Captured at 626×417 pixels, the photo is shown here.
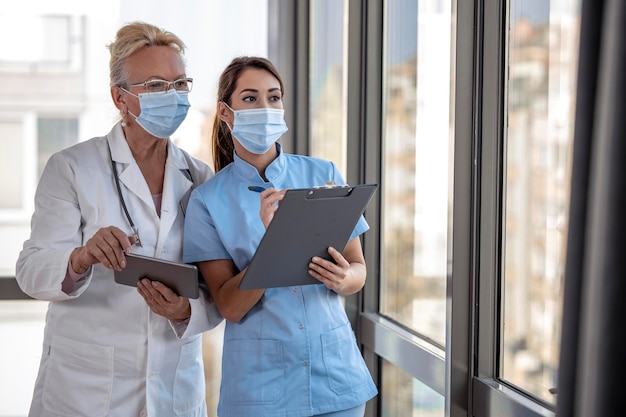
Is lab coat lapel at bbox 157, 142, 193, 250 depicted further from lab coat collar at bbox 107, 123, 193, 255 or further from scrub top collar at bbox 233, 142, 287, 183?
scrub top collar at bbox 233, 142, 287, 183

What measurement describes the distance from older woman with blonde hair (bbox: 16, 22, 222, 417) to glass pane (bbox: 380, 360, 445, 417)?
2.75 feet

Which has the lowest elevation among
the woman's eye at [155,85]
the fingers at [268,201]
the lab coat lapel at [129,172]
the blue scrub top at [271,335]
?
the blue scrub top at [271,335]

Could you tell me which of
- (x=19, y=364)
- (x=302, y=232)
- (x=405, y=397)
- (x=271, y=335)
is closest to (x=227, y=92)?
(x=302, y=232)

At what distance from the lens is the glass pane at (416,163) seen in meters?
2.42

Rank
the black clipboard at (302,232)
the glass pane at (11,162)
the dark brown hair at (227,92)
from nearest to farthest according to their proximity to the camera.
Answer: the black clipboard at (302,232) → the dark brown hair at (227,92) → the glass pane at (11,162)

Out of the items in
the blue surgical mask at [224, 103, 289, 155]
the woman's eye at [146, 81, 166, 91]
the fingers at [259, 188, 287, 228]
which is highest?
the woman's eye at [146, 81, 166, 91]

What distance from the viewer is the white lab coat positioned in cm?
195

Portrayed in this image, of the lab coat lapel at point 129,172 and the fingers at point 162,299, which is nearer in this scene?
the fingers at point 162,299

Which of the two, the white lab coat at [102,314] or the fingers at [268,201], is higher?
the fingers at [268,201]

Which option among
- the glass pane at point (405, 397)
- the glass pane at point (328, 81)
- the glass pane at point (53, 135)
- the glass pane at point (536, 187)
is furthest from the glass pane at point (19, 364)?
the glass pane at point (536, 187)

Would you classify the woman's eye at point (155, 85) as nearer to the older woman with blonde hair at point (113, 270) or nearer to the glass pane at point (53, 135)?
the older woman with blonde hair at point (113, 270)

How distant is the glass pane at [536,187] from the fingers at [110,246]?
3.21ft

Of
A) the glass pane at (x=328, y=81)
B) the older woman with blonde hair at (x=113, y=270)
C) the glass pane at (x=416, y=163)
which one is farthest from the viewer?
the glass pane at (x=328, y=81)

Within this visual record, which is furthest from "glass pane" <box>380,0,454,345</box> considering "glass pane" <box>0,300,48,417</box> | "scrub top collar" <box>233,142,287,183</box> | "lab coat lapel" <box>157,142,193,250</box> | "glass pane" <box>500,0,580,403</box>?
"glass pane" <box>0,300,48,417</box>
